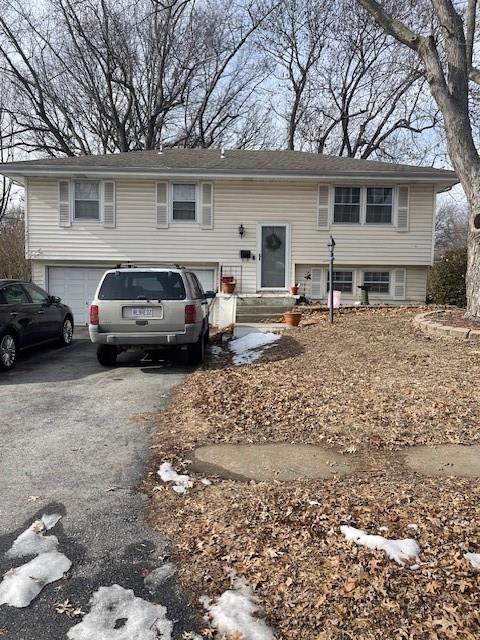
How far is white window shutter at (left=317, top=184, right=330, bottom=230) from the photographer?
16.1m

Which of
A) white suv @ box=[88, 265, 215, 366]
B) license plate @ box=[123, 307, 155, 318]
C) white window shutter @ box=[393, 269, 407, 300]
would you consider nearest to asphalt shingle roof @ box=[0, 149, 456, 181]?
white window shutter @ box=[393, 269, 407, 300]

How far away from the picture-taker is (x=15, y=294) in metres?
9.16

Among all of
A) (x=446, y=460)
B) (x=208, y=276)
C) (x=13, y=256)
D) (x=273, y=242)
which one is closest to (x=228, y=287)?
(x=208, y=276)

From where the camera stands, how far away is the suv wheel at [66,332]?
11.2 metres

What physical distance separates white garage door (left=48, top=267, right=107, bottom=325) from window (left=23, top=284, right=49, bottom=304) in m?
6.09

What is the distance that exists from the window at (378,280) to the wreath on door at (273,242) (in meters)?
2.96

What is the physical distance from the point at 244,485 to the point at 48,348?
8.43 meters

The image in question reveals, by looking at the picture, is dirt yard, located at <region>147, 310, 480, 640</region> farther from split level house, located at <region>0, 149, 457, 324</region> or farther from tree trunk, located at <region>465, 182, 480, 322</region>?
split level house, located at <region>0, 149, 457, 324</region>

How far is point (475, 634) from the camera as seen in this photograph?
7.16ft

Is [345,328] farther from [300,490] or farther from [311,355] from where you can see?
[300,490]

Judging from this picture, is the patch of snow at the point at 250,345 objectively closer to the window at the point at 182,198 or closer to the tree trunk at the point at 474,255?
the tree trunk at the point at 474,255

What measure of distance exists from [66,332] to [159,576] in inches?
370

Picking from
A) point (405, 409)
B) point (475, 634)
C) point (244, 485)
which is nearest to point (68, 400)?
point (244, 485)

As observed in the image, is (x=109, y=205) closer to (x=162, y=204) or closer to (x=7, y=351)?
(x=162, y=204)
